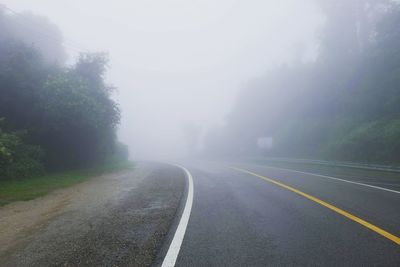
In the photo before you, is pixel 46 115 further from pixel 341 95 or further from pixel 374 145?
pixel 341 95

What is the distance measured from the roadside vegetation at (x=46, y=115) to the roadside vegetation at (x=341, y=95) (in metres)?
19.6

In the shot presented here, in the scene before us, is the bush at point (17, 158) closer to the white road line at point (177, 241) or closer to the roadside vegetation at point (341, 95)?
the white road line at point (177, 241)

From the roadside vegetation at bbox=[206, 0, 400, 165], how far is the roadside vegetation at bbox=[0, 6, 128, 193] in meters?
19.6

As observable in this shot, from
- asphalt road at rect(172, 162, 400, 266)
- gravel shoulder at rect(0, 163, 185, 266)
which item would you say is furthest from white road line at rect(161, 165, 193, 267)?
gravel shoulder at rect(0, 163, 185, 266)

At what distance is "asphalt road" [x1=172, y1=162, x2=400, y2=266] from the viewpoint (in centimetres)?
364

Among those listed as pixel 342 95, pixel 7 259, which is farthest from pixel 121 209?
pixel 342 95

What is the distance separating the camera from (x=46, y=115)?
17.1m

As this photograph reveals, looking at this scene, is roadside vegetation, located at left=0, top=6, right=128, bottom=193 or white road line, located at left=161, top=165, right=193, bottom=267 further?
roadside vegetation, located at left=0, top=6, right=128, bottom=193

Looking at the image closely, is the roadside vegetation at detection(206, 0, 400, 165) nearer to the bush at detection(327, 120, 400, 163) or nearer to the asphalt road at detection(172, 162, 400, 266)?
the bush at detection(327, 120, 400, 163)

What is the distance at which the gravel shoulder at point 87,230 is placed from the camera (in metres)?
3.90

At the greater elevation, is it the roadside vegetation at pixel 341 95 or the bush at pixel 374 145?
the roadside vegetation at pixel 341 95

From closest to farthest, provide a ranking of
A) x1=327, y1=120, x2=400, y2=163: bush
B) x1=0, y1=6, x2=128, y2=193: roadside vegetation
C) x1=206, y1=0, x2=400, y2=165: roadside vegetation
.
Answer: x1=0, y1=6, x2=128, y2=193: roadside vegetation
x1=327, y1=120, x2=400, y2=163: bush
x1=206, y1=0, x2=400, y2=165: roadside vegetation

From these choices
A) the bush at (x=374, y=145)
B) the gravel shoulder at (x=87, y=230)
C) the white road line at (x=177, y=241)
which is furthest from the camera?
the bush at (x=374, y=145)

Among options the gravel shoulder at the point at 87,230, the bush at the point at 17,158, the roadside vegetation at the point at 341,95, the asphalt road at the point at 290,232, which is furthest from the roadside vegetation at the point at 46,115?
the roadside vegetation at the point at 341,95
